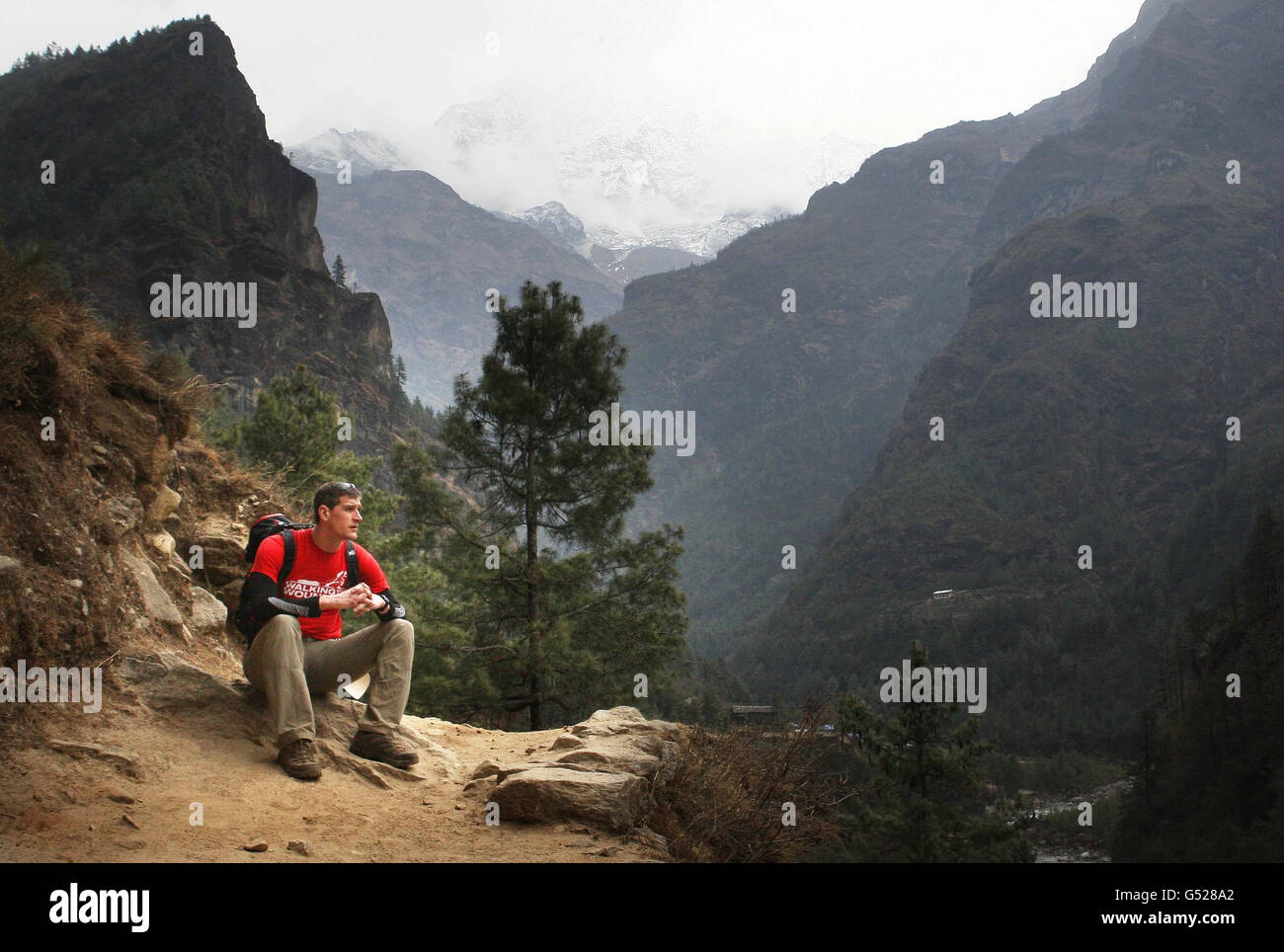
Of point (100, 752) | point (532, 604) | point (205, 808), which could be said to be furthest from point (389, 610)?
point (532, 604)

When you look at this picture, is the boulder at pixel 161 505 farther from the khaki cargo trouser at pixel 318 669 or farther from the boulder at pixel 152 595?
the khaki cargo trouser at pixel 318 669

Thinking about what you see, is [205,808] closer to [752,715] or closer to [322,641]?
[322,641]

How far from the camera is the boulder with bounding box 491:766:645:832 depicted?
5750 millimetres

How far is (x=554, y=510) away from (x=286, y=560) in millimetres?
11704

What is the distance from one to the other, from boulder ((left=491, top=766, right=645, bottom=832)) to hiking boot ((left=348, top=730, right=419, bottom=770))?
0.97 metres

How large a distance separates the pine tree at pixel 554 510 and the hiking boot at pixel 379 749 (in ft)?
33.2

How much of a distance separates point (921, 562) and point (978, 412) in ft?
143

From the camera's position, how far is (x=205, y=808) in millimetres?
4945

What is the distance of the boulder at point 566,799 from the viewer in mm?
5750

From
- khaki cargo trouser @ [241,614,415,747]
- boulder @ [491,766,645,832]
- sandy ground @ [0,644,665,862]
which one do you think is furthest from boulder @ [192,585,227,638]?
boulder @ [491,766,645,832]

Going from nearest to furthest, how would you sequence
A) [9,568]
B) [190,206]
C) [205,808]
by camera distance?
[205,808] < [9,568] < [190,206]

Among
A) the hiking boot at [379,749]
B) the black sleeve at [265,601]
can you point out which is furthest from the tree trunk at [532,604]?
the black sleeve at [265,601]

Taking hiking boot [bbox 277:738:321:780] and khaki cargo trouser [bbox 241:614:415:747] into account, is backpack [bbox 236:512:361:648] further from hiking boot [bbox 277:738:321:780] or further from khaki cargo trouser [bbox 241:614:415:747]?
hiking boot [bbox 277:738:321:780]
